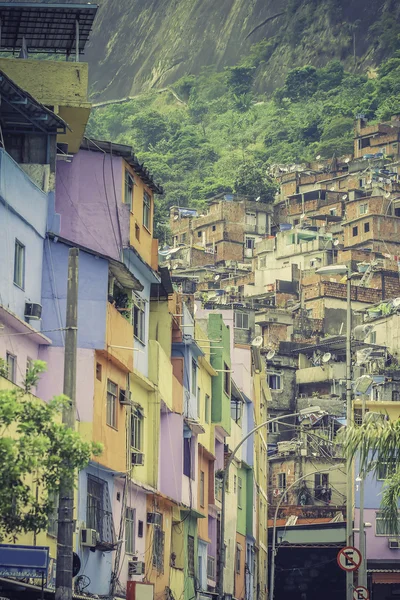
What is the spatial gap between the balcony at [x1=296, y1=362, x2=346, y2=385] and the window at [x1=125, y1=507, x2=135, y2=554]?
61363 mm

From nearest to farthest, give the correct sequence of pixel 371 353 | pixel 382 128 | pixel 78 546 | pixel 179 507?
pixel 78 546 → pixel 179 507 → pixel 371 353 → pixel 382 128

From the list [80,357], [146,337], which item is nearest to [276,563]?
[146,337]

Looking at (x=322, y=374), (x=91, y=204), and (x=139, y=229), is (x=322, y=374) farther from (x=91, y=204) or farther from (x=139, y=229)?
(x=91, y=204)

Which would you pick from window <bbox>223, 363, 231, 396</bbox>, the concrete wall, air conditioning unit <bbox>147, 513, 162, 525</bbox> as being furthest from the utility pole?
window <bbox>223, 363, 231, 396</bbox>

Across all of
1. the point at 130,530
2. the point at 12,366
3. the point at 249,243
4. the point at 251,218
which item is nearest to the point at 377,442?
the point at 12,366

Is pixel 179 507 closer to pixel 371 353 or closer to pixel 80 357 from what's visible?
pixel 80 357

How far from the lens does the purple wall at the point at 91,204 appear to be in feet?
117

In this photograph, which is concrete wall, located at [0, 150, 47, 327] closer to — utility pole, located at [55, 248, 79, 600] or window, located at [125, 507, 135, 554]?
window, located at [125, 507, 135, 554]

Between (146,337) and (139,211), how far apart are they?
368 centimetres

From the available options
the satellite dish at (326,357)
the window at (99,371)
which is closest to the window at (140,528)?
the window at (99,371)

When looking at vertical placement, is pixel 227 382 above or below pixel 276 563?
above

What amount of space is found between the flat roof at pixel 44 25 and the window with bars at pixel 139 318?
7.06 metres

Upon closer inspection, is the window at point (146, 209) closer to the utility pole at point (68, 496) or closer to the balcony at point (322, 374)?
the utility pole at point (68, 496)

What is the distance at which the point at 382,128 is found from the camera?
554ft
